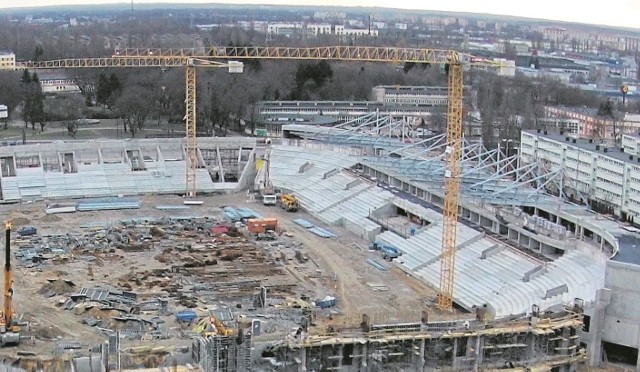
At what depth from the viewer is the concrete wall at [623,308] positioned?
16.6 m

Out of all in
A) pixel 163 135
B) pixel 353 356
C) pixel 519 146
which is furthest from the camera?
pixel 163 135

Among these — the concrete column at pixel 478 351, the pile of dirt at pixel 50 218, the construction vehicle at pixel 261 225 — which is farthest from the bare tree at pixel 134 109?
the concrete column at pixel 478 351

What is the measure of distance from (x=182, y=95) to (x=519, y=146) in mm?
16644

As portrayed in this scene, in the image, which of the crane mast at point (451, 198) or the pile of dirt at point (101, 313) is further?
the crane mast at point (451, 198)

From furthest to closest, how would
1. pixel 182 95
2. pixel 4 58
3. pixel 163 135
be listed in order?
pixel 4 58 < pixel 182 95 < pixel 163 135

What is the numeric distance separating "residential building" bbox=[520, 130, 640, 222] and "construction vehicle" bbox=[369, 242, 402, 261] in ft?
19.3

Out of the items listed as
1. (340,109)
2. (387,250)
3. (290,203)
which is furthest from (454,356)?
(340,109)

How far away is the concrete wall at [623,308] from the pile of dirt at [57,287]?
37.2 feet

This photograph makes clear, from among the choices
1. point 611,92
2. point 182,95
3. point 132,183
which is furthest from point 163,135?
point 611,92

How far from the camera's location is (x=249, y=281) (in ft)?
70.0

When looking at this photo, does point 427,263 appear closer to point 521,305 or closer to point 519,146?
point 521,305

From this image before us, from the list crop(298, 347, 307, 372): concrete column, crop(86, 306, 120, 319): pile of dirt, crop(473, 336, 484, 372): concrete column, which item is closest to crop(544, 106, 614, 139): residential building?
crop(473, 336, 484, 372): concrete column

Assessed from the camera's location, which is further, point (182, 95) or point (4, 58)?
point (4, 58)

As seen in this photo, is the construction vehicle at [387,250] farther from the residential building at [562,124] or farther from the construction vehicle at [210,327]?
the residential building at [562,124]
